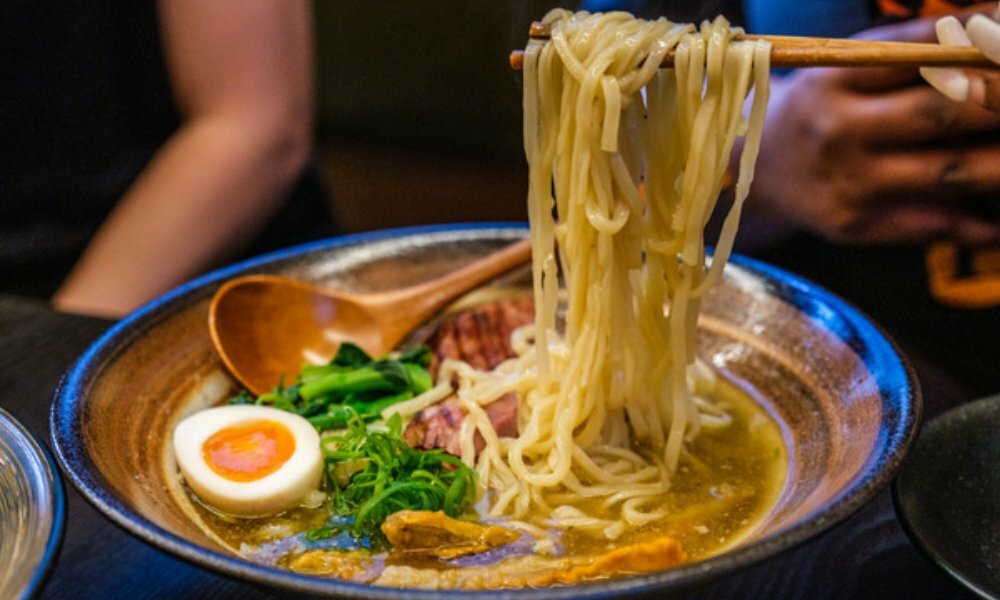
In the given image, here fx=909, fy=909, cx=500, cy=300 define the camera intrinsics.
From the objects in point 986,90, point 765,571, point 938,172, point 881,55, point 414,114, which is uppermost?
point 881,55

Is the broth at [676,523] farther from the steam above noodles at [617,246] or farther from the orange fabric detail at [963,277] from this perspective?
the orange fabric detail at [963,277]

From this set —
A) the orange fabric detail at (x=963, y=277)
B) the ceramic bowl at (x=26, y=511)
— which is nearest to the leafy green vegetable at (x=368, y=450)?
the ceramic bowl at (x=26, y=511)

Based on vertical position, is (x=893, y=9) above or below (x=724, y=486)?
above

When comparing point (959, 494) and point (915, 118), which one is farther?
point (915, 118)

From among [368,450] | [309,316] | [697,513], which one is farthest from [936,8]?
[368,450]

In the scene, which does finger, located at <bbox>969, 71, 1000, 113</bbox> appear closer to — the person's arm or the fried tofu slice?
the fried tofu slice

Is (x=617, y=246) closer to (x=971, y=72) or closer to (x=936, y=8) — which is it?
(x=971, y=72)
